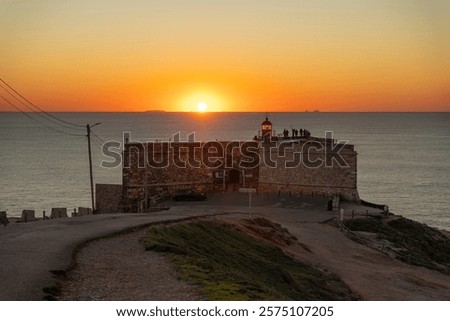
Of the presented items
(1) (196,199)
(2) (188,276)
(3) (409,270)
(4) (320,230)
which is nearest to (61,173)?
(1) (196,199)

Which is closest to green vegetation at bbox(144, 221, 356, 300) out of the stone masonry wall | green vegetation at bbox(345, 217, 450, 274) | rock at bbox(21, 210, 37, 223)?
green vegetation at bbox(345, 217, 450, 274)

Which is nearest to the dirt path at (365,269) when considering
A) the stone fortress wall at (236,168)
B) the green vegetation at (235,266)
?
the green vegetation at (235,266)

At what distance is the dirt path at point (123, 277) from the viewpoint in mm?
20141

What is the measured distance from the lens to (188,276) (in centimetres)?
2233

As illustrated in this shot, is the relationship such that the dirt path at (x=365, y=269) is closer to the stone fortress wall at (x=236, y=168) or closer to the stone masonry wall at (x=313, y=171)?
the stone masonry wall at (x=313, y=171)

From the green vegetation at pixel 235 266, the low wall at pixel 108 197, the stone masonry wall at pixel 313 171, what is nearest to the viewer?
the green vegetation at pixel 235 266

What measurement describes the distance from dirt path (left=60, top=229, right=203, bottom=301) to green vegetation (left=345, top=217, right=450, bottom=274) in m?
20.7

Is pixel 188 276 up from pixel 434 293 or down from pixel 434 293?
up

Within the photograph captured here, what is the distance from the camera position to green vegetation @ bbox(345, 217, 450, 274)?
41.9 metres

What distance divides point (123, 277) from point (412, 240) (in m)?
29.6

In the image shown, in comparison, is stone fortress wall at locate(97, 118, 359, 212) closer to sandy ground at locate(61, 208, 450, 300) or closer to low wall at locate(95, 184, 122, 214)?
low wall at locate(95, 184, 122, 214)
